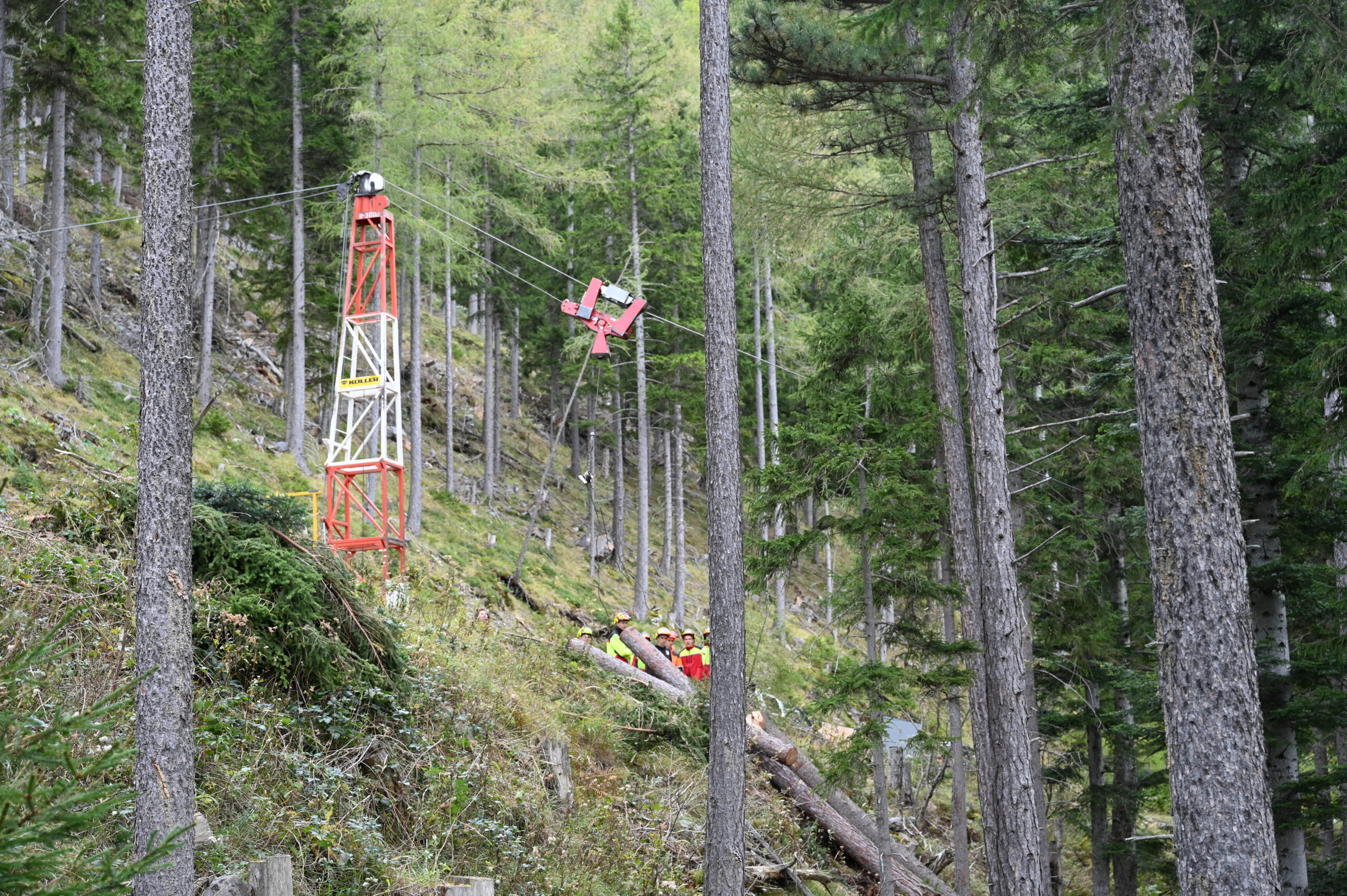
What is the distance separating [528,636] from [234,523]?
5833 mm

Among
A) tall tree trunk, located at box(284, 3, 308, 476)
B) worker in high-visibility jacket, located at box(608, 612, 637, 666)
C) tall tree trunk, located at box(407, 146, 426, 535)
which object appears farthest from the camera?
tall tree trunk, located at box(284, 3, 308, 476)

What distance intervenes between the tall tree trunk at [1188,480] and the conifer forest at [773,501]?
0.02 meters

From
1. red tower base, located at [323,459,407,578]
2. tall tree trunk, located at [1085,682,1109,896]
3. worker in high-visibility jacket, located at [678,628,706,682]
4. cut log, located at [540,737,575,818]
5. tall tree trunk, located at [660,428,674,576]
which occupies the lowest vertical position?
tall tree trunk, located at [1085,682,1109,896]

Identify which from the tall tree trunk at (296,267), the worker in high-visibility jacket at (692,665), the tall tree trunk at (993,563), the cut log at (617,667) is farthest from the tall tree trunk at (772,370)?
the tall tree trunk at (993,563)

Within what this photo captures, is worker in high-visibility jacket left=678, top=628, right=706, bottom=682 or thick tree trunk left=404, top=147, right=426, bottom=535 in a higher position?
thick tree trunk left=404, top=147, right=426, bottom=535

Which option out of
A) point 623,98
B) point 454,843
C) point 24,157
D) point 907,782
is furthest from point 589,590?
point 24,157

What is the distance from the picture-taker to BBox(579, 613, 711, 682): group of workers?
15414 mm

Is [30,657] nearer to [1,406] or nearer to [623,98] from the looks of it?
[1,406]

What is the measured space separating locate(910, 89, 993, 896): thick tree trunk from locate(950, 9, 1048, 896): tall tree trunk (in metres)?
0.28

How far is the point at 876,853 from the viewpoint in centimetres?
1226

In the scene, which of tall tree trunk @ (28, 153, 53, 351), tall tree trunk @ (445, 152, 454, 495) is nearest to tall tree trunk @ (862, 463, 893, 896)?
tall tree trunk @ (445, 152, 454, 495)

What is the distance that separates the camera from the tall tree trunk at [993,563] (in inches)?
387

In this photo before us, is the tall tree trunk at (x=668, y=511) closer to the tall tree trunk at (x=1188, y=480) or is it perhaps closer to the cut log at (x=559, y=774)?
the cut log at (x=559, y=774)

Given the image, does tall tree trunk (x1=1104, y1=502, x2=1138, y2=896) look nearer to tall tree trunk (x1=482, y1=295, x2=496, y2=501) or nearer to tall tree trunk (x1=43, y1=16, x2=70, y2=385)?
tall tree trunk (x1=482, y1=295, x2=496, y2=501)
